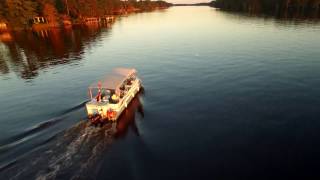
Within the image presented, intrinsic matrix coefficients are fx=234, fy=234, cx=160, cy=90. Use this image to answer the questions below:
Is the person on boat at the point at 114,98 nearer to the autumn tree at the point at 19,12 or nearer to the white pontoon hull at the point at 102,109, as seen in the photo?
the white pontoon hull at the point at 102,109

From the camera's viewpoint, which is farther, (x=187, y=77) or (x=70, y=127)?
(x=187, y=77)

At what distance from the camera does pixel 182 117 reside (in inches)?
1405

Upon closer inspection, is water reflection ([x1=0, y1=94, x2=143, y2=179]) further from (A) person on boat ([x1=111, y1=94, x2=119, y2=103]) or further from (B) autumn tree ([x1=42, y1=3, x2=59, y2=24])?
(B) autumn tree ([x1=42, y1=3, x2=59, y2=24])

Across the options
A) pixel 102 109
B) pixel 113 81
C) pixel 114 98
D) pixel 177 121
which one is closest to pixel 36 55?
pixel 113 81

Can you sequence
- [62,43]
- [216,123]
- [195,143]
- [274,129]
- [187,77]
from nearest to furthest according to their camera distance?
[195,143] → [274,129] → [216,123] → [187,77] → [62,43]

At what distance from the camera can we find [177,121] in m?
34.6

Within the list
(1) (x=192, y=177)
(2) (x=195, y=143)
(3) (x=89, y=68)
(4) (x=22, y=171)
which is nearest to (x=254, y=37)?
(3) (x=89, y=68)

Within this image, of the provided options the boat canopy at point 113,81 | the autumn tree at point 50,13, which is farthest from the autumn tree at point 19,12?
the boat canopy at point 113,81

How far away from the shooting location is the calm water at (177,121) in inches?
981

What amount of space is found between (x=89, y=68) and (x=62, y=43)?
46190 millimetres

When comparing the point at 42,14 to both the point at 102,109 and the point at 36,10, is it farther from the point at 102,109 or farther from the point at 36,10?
the point at 102,109

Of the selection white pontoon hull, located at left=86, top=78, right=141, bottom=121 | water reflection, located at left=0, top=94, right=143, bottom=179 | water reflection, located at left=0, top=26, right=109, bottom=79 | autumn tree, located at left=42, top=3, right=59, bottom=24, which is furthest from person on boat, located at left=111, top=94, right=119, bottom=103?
autumn tree, located at left=42, top=3, right=59, bottom=24

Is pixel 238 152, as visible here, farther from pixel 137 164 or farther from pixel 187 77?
pixel 187 77

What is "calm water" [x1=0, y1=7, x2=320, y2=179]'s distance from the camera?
2492 centimetres
